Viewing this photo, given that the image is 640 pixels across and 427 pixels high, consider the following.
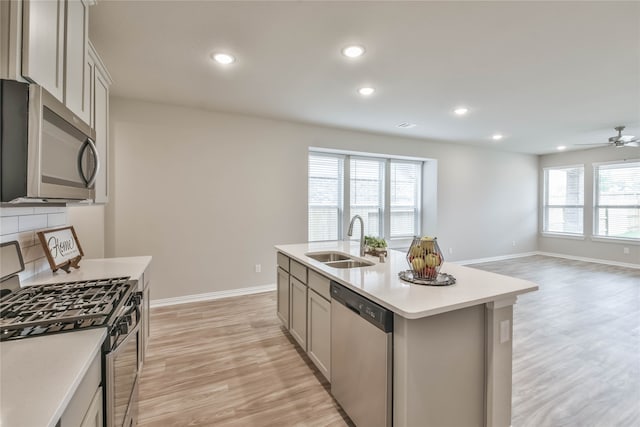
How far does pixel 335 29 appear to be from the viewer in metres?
2.16

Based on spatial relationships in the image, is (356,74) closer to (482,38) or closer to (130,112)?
(482,38)

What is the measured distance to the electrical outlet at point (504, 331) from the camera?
5.26 feet

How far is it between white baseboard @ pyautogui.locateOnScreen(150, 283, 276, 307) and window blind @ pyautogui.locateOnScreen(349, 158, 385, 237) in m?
2.19

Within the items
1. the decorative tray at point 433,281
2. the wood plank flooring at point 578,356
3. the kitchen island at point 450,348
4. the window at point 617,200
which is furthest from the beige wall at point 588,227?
the decorative tray at point 433,281

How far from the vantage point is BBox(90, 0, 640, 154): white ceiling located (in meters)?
1.97

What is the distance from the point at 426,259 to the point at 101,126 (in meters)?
Result: 2.81

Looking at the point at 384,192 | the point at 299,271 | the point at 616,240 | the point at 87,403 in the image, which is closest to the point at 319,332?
the point at 299,271

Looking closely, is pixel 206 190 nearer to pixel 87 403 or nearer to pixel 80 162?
pixel 80 162

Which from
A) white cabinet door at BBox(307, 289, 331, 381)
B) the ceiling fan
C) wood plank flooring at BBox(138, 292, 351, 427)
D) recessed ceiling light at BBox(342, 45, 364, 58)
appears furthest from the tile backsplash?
the ceiling fan

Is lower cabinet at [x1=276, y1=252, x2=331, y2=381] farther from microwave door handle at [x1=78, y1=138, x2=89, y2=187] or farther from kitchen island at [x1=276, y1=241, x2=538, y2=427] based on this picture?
microwave door handle at [x1=78, y1=138, x2=89, y2=187]

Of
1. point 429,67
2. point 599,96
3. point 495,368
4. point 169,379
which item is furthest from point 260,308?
point 599,96

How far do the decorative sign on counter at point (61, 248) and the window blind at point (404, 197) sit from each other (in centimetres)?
507

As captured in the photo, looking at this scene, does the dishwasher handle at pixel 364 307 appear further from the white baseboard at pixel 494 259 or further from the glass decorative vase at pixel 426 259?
the white baseboard at pixel 494 259

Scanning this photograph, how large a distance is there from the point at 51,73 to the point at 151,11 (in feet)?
3.52
